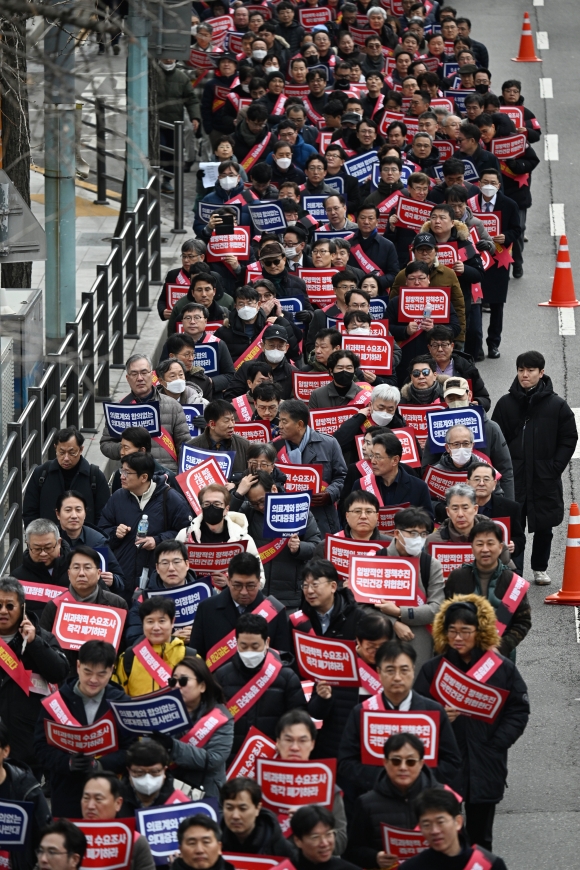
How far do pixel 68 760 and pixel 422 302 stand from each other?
7.22m

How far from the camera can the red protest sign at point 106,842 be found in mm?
7801

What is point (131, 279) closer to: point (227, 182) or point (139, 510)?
point (227, 182)

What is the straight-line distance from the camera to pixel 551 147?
89.8ft

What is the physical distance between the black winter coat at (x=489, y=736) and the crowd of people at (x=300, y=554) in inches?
0.5

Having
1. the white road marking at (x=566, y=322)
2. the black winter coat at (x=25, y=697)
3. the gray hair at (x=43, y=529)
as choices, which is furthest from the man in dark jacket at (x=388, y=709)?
the white road marking at (x=566, y=322)

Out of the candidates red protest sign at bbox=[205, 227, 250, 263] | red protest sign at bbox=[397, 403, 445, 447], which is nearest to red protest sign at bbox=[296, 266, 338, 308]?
red protest sign at bbox=[205, 227, 250, 263]

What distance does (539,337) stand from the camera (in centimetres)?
1953

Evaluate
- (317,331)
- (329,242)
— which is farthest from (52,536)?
(329,242)

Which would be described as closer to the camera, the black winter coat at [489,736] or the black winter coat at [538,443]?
→ the black winter coat at [489,736]

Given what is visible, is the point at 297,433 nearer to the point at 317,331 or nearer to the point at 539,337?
the point at 317,331

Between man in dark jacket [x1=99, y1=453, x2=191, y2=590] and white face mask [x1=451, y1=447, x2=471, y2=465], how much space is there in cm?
182

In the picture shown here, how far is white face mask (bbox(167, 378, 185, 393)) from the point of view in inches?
512

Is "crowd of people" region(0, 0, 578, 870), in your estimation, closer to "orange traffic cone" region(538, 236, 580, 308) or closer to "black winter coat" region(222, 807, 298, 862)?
"black winter coat" region(222, 807, 298, 862)

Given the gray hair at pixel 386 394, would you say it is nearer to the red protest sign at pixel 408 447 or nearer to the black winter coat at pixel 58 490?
the red protest sign at pixel 408 447
